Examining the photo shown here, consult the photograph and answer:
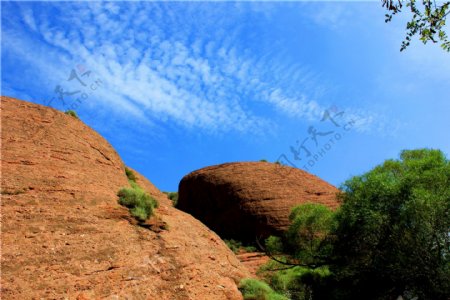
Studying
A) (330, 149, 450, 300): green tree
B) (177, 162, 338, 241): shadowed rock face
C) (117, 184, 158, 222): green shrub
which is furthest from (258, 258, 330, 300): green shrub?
(117, 184, 158, 222): green shrub

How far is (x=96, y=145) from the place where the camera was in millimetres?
17094

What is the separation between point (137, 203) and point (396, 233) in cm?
975

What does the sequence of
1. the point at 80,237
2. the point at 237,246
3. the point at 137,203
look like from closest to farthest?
the point at 80,237, the point at 137,203, the point at 237,246

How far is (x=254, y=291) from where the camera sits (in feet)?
37.4

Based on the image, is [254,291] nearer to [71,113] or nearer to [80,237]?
[80,237]

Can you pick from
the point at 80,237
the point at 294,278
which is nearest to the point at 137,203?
the point at 80,237

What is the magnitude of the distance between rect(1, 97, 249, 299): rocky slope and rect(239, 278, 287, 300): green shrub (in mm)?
331

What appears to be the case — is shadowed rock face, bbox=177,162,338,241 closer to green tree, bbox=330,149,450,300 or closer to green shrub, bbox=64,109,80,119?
green tree, bbox=330,149,450,300

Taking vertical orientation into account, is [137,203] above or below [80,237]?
above

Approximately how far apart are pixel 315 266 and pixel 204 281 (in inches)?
377

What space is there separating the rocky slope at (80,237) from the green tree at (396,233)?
20.0 feet

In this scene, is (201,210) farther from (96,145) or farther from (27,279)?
(27,279)

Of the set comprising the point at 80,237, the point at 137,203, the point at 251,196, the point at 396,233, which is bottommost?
the point at 80,237

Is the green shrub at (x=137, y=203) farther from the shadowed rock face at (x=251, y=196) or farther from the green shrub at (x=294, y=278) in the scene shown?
the shadowed rock face at (x=251, y=196)
